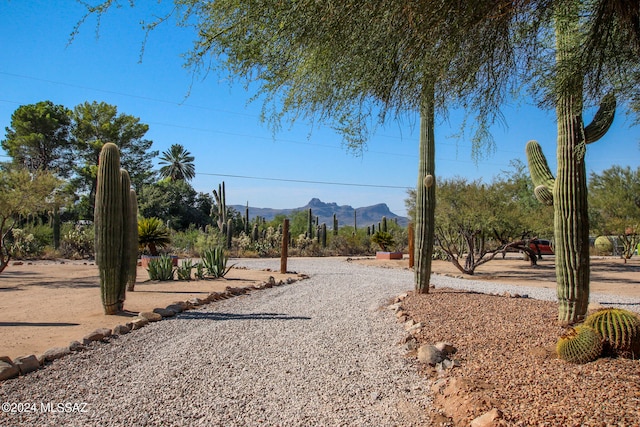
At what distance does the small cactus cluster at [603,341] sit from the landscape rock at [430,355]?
123 centimetres

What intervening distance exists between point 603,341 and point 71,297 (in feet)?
32.9

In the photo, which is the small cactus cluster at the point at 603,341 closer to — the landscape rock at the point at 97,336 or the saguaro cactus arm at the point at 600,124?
the saguaro cactus arm at the point at 600,124

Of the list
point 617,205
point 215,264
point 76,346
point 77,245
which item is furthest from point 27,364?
point 617,205

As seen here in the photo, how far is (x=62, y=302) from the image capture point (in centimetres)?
988

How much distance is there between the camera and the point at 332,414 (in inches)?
159

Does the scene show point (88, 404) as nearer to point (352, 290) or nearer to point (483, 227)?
point (352, 290)

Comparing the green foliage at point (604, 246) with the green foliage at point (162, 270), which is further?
the green foliage at point (604, 246)

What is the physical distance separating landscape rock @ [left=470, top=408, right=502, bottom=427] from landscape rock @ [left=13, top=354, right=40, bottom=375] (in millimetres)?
4346

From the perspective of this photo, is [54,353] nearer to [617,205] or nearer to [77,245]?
[77,245]

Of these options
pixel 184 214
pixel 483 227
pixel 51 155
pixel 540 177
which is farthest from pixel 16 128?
pixel 540 177

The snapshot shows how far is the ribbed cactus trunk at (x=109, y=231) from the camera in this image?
8.57m

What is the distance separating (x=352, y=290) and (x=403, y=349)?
662 cm

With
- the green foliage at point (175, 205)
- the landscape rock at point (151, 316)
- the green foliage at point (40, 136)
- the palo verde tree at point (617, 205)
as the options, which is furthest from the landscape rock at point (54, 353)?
the green foliage at point (40, 136)

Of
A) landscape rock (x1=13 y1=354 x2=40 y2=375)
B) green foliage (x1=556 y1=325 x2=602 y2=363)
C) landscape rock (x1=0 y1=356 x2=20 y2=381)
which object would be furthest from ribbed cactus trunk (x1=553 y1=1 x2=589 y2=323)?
landscape rock (x1=0 y1=356 x2=20 y2=381)
